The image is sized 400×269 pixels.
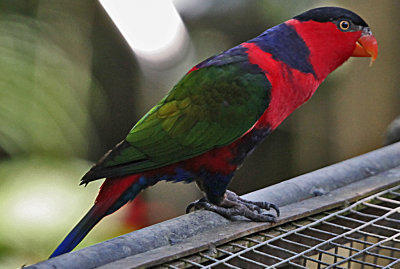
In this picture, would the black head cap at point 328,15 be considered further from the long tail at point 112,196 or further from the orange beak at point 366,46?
the long tail at point 112,196

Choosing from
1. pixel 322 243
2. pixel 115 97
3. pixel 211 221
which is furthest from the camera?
pixel 115 97

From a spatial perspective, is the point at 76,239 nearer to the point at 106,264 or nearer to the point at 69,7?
the point at 106,264

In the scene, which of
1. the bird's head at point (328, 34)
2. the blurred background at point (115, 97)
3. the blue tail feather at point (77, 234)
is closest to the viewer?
the blue tail feather at point (77, 234)

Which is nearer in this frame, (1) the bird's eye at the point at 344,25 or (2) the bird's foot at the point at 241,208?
(2) the bird's foot at the point at 241,208

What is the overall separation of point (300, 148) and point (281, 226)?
1621 mm

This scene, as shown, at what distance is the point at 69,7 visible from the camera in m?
1.97

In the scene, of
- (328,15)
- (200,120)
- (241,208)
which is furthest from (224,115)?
(328,15)

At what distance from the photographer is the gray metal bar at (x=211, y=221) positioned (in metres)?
0.81

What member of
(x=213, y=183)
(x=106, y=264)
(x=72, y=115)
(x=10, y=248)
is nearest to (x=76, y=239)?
(x=106, y=264)

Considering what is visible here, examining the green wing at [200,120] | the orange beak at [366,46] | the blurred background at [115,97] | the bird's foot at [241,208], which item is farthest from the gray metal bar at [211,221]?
the blurred background at [115,97]

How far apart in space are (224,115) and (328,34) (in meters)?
0.29

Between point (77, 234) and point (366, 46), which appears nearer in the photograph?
point (77, 234)

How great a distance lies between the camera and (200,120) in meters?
1.09

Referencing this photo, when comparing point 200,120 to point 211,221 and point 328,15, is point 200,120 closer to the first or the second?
point 211,221
